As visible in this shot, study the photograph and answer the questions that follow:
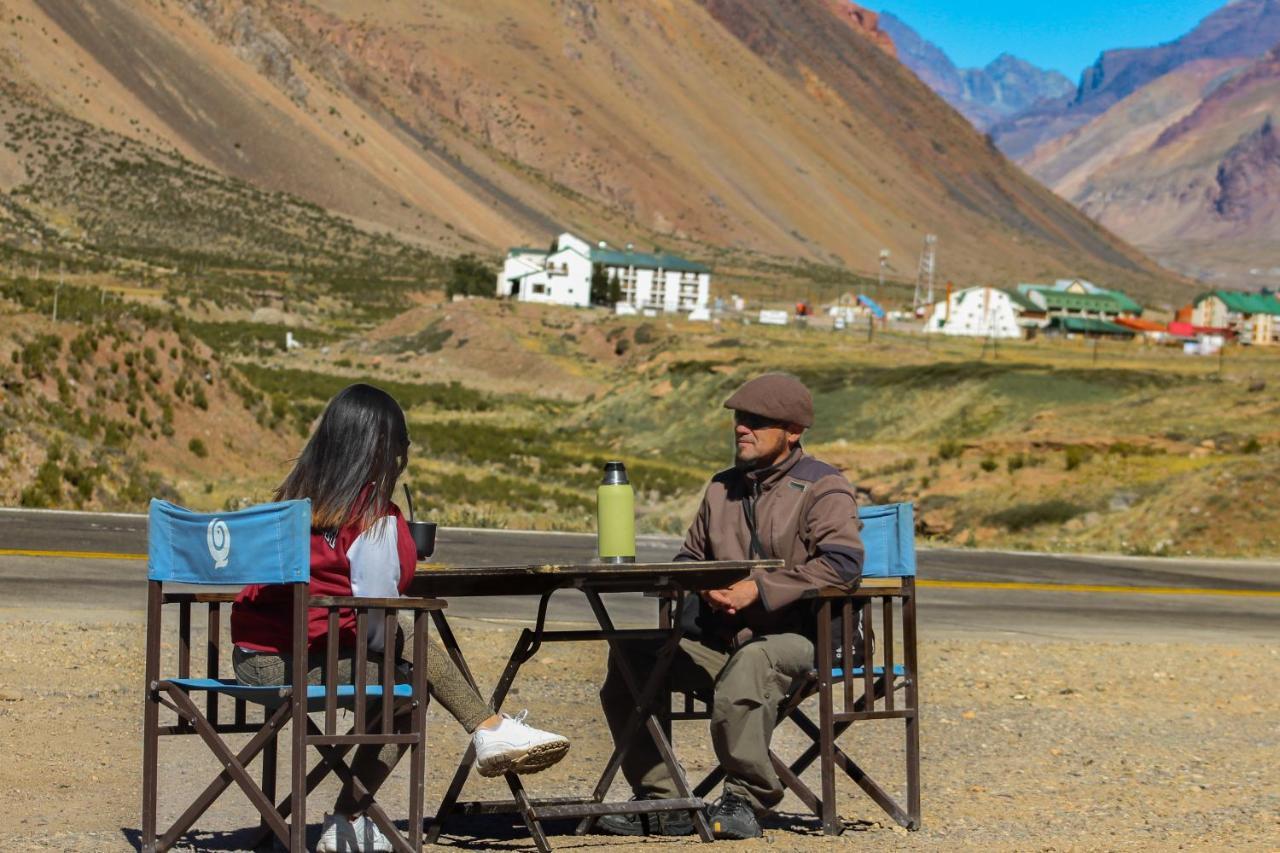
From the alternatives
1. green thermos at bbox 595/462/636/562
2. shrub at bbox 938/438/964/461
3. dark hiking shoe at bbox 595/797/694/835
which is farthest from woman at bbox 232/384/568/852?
shrub at bbox 938/438/964/461

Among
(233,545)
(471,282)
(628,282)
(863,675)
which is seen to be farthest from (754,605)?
(628,282)

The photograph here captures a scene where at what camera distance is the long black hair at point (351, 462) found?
605 centimetres

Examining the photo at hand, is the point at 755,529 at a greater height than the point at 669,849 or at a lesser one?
greater

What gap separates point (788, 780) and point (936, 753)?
8.40 feet

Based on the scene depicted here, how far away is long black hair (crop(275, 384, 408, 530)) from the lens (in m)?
6.05

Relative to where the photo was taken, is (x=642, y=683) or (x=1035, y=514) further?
(x=1035, y=514)

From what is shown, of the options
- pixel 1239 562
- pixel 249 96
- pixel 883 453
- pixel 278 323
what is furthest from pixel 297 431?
pixel 249 96

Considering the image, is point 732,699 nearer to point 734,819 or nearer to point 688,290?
point 734,819

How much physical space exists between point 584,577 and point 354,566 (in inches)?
32.4

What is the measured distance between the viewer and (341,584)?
607cm

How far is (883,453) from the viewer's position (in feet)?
127

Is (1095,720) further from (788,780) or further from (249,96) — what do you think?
(249,96)

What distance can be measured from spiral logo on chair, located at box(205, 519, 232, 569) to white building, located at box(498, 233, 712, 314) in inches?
4055

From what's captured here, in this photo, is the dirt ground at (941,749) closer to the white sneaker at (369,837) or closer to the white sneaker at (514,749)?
the white sneaker at (369,837)
